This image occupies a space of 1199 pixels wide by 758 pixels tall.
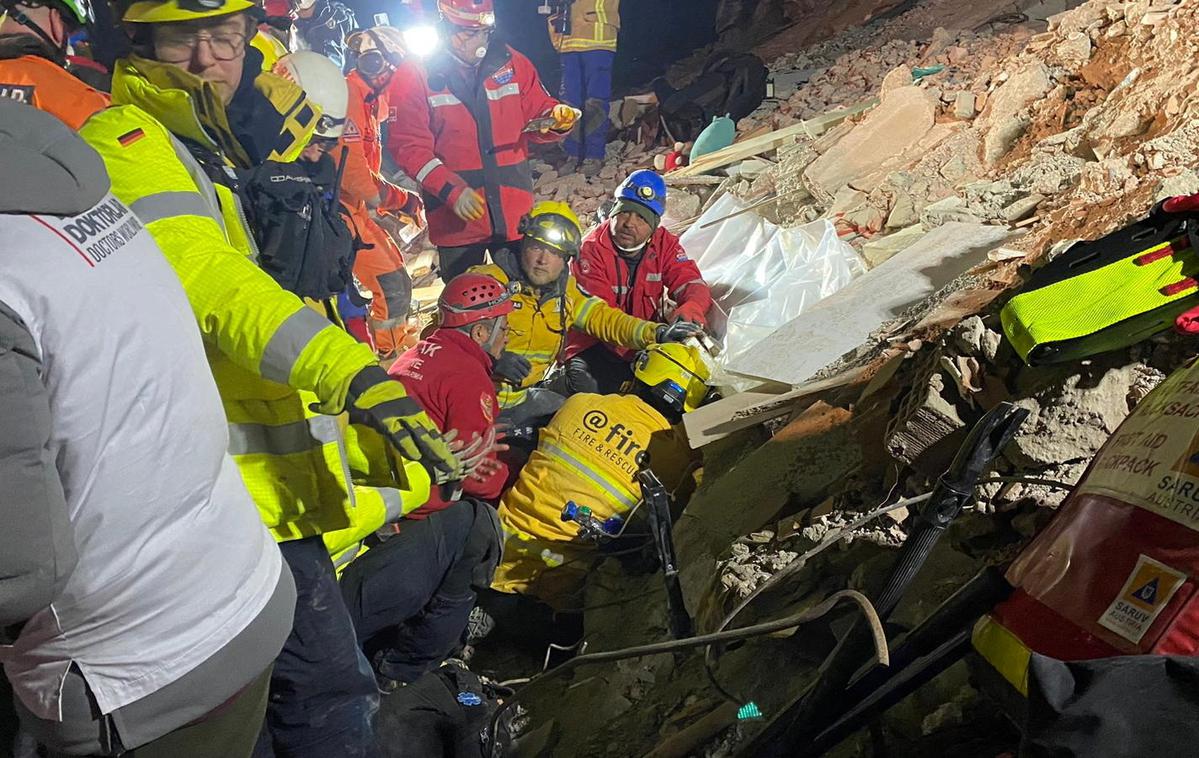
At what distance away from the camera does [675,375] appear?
13.9 ft

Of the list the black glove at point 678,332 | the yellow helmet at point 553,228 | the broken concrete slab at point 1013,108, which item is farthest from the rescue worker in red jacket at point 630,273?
the broken concrete slab at point 1013,108

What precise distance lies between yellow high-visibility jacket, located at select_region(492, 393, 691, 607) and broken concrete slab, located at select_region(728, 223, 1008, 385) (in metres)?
0.53

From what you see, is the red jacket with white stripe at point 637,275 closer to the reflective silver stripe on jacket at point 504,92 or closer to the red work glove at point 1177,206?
the reflective silver stripe on jacket at point 504,92

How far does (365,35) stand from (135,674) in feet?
19.8

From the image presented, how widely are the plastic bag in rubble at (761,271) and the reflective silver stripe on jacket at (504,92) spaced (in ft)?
4.77

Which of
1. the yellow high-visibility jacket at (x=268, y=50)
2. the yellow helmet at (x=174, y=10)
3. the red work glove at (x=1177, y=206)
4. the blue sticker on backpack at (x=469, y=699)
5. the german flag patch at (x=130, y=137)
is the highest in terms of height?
the yellow helmet at (x=174, y=10)

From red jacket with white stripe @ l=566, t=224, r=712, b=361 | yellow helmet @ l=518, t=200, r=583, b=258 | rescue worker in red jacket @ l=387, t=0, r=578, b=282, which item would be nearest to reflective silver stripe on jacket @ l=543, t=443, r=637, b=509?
yellow helmet @ l=518, t=200, r=583, b=258

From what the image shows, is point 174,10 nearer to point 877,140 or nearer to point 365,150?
point 365,150

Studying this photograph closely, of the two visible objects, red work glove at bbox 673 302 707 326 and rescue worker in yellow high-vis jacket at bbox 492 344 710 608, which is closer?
rescue worker in yellow high-vis jacket at bbox 492 344 710 608

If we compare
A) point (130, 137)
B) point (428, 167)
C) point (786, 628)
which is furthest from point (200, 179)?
point (428, 167)

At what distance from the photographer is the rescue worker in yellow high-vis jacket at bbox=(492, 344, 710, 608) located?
11.2 ft

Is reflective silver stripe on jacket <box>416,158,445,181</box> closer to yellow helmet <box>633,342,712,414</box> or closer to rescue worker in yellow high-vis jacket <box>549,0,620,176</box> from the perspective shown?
yellow helmet <box>633,342,712,414</box>

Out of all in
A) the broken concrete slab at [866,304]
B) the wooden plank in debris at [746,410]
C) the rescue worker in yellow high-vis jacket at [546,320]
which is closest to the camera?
the wooden plank in debris at [746,410]

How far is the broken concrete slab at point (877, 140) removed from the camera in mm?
5875
